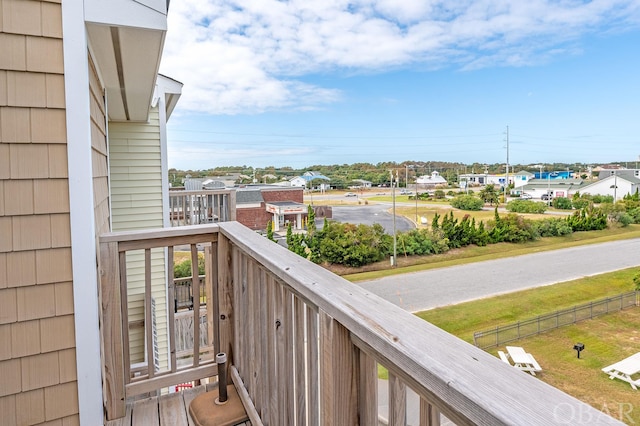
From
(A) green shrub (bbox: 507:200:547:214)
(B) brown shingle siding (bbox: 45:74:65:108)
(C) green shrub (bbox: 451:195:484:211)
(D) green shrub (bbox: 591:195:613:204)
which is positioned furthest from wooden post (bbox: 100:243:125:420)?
(C) green shrub (bbox: 451:195:484:211)

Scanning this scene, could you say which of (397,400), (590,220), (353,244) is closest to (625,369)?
(397,400)

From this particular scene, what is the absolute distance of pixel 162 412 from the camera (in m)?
1.60

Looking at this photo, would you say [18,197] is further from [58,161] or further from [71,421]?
[71,421]

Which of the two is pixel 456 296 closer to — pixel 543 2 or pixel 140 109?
pixel 140 109

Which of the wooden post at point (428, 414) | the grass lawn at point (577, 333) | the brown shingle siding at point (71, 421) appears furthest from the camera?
the grass lawn at point (577, 333)

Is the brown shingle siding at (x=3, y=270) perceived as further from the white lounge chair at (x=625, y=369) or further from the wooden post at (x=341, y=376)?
the white lounge chair at (x=625, y=369)

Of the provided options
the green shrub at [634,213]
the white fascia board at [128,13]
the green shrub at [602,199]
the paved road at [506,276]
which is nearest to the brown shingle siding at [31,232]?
the white fascia board at [128,13]

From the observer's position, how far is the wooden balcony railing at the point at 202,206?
496 centimetres

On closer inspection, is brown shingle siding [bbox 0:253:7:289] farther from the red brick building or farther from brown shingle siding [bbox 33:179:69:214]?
the red brick building

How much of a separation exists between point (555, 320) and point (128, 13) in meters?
3.75

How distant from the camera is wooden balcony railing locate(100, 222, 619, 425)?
1.36 ft

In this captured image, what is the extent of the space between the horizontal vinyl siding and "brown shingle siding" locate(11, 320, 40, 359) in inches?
123

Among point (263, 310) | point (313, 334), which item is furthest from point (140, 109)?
point (313, 334)

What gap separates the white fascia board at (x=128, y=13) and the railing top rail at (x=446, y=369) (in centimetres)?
138
